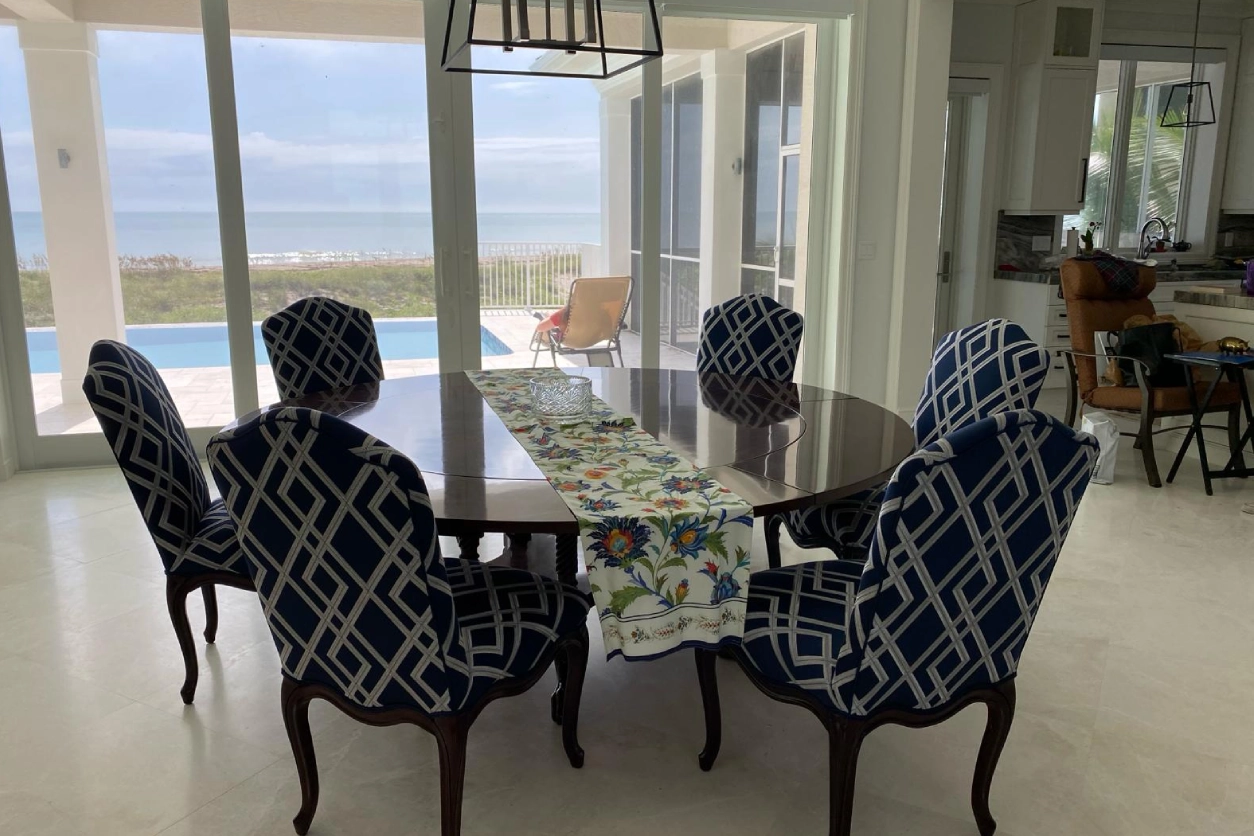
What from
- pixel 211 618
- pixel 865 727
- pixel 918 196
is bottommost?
pixel 211 618

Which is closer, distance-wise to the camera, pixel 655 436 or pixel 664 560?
pixel 664 560

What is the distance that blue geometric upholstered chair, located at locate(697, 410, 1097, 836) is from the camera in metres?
1.59

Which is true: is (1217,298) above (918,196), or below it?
below

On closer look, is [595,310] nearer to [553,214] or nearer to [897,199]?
[553,214]

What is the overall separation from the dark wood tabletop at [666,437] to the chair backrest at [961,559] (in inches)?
12.7

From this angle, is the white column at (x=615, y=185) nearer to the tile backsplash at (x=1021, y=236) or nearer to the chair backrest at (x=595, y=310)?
the chair backrest at (x=595, y=310)

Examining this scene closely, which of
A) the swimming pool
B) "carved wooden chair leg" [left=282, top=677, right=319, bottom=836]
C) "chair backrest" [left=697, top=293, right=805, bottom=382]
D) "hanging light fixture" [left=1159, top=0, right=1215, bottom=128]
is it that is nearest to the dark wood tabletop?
"chair backrest" [left=697, top=293, right=805, bottom=382]

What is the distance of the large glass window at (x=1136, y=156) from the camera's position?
7.03 meters

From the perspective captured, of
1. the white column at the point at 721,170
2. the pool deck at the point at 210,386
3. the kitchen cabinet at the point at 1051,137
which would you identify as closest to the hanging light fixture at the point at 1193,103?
the kitchen cabinet at the point at 1051,137

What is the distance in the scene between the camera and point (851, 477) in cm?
209

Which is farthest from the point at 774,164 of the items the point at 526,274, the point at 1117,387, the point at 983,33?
the point at 1117,387

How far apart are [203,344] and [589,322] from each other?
2.04 meters

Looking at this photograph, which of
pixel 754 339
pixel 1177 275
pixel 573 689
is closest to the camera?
pixel 573 689

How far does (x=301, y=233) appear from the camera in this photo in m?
4.88
